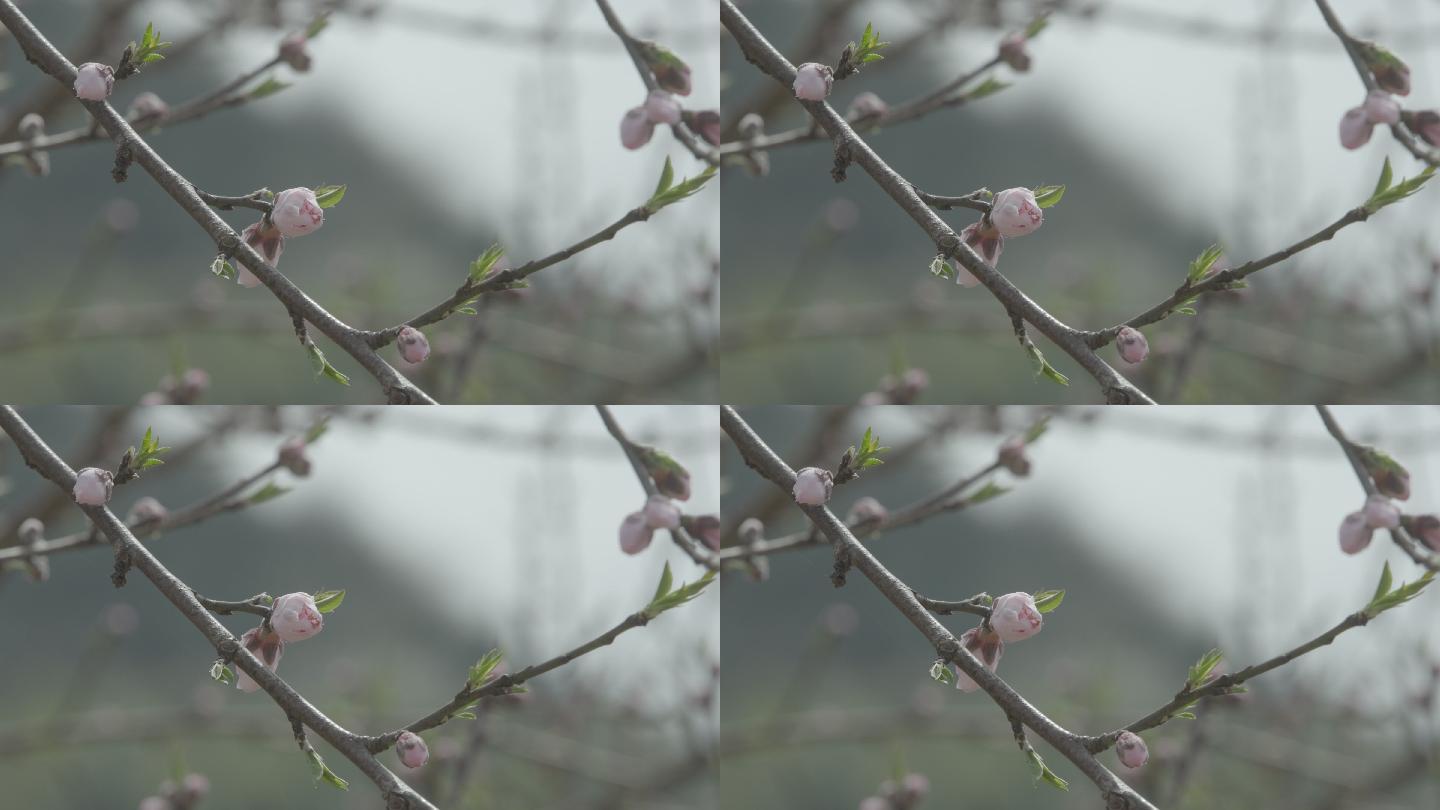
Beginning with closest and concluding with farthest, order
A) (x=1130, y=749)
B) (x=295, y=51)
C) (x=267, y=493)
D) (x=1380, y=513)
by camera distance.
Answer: (x=1130, y=749) → (x=1380, y=513) → (x=267, y=493) → (x=295, y=51)

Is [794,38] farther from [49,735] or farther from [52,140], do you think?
[49,735]

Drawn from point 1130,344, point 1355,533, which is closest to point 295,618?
point 1130,344

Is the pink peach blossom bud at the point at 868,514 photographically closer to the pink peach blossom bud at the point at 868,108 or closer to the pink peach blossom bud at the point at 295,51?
the pink peach blossom bud at the point at 868,108

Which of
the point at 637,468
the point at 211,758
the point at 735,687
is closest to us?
the point at 637,468

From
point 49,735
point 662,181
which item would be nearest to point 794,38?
point 662,181

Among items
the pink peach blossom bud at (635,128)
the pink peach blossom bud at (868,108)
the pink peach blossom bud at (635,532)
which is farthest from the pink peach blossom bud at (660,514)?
the pink peach blossom bud at (868,108)

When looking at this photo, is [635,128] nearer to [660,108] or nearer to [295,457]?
[660,108]
